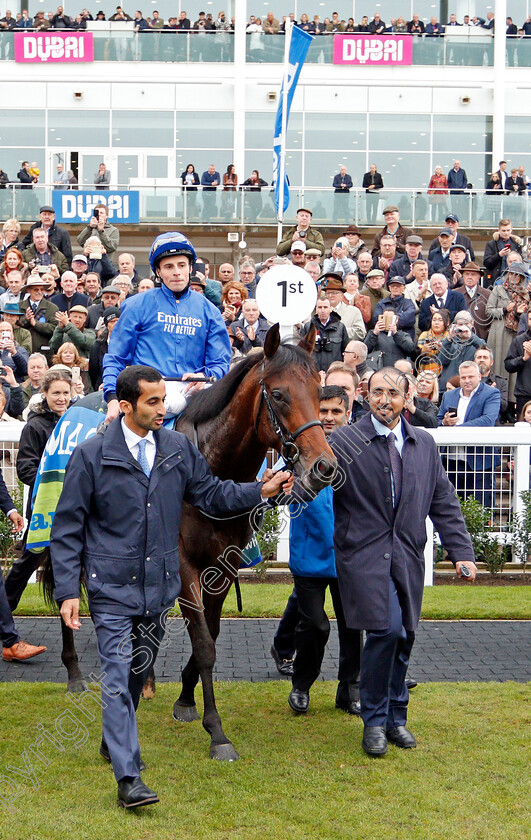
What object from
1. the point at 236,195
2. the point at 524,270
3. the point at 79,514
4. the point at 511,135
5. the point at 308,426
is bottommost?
the point at 79,514

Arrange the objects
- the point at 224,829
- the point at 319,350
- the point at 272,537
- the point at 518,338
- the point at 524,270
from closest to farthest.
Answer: the point at 224,829
the point at 272,537
the point at 319,350
the point at 518,338
the point at 524,270

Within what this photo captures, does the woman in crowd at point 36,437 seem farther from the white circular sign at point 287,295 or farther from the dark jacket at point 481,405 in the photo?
the dark jacket at point 481,405

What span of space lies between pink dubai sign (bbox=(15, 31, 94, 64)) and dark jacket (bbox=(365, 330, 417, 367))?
1789 centimetres

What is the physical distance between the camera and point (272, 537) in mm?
9188

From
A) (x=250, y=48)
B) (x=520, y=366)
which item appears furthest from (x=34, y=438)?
(x=250, y=48)

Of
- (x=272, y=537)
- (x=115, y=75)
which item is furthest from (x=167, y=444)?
(x=115, y=75)

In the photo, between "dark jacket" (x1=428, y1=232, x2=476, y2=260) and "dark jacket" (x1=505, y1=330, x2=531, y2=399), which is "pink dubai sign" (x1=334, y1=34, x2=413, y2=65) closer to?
"dark jacket" (x1=428, y1=232, x2=476, y2=260)

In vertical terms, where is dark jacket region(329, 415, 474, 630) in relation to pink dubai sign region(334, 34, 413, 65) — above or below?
below

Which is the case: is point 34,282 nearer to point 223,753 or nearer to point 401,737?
point 223,753

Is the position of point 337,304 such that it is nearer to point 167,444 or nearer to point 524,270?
point 524,270

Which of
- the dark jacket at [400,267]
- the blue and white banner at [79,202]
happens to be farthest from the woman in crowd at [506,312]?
the blue and white banner at [79,202]

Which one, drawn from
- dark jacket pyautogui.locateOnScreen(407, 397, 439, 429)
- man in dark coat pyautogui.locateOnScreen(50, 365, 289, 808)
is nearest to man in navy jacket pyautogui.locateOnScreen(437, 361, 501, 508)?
dark jacket pyautogui.locateOnScreen(407, 397, 439, 429)

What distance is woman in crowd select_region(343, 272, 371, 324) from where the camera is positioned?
1181 centimetres

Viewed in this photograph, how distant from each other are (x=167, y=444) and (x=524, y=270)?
8.53 meters
